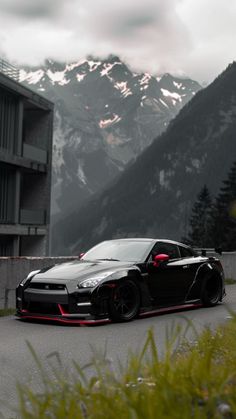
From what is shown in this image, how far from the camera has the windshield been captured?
11008mm

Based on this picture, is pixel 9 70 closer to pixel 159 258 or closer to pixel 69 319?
pixel 159 258

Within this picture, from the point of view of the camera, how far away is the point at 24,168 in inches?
1454

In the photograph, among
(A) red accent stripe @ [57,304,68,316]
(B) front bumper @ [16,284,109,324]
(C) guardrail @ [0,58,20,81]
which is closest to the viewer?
(B) front bumper @ [16,284,109,324]

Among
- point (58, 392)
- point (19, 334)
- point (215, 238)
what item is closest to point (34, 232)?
point (19, 334)

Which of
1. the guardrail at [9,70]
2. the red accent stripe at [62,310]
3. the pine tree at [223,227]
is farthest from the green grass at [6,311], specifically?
the pine tree at [223,227]

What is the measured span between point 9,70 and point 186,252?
2619 cm

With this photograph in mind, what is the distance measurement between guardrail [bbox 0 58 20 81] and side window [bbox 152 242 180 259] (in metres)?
25.5

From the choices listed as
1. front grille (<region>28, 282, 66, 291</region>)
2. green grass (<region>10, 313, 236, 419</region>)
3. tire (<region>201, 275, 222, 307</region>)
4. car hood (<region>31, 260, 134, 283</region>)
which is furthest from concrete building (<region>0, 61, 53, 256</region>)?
green grass (<region>10, 313, 236, 419</region>)

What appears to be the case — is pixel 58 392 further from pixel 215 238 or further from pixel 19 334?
pixel 215 238

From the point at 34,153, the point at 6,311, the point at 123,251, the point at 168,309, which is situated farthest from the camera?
the point at 34,153

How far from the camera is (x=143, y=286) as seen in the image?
10484 mm

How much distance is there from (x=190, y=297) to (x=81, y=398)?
29.2 ft

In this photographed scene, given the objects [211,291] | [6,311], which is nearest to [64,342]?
[6,311]

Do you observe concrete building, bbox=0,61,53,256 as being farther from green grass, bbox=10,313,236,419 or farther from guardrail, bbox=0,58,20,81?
green grass, bbox=10,313,236,419
